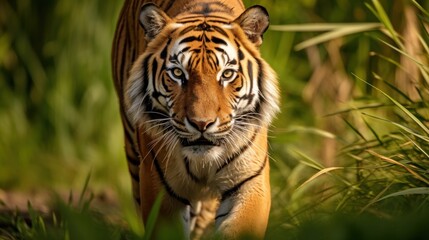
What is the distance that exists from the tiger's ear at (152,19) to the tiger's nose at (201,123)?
0.63 m

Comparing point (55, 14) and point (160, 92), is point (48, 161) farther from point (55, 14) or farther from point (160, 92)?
point (160, 92)

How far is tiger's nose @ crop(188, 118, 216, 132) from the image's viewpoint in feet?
15.6

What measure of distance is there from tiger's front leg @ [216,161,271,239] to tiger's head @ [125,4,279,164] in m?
0.20

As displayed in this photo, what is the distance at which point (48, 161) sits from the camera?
9.30m

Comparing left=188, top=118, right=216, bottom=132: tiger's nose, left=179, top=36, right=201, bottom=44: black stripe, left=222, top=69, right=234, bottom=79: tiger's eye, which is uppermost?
left=179, top=36, right=201, bottom=44: black stripe

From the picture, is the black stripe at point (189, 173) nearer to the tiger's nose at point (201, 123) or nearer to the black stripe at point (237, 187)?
the black stripe at point (237, 187)

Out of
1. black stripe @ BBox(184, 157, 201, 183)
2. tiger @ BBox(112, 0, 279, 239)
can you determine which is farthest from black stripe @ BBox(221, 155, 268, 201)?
black stripe @ BBox(184, 157, 201, 183)

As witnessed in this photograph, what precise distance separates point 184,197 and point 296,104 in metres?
3.78

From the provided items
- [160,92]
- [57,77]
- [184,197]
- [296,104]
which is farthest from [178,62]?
[57,77]

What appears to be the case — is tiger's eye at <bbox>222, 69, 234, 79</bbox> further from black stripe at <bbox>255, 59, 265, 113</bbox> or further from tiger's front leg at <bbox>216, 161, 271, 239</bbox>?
tiger's front leg at <bbox>216, 161, 271, 239</bbox>

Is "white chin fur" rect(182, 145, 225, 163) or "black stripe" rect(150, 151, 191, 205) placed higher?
"white chin fur" rect(182, 145, 225, 163)

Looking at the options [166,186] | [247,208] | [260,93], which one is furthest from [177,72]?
[247,208]

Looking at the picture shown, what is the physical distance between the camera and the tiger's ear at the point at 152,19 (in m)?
5.16

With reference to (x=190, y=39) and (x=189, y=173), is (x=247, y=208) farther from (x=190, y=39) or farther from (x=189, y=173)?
(x=190, y=39)
